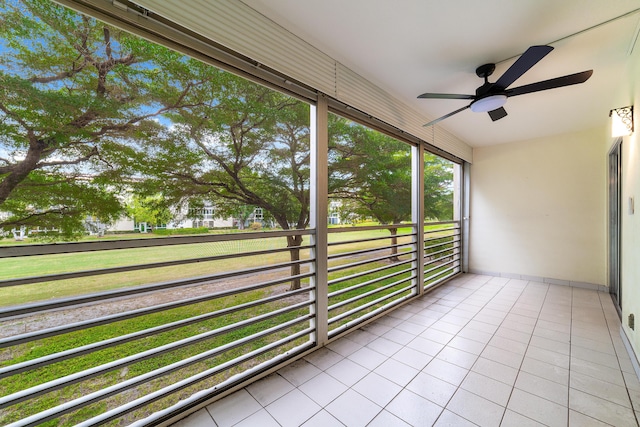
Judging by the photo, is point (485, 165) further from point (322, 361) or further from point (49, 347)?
point (49, 347)

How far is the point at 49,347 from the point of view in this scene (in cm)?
161

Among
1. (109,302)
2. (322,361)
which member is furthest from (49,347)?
(322,361)

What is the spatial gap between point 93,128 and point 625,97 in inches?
184

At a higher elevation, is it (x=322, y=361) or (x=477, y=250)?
(x=477, y=250)

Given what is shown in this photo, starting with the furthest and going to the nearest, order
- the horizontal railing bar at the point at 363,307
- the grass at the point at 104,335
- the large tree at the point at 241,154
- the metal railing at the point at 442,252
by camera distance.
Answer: the metal railing at the point at 442,252 → the horizontal railing bar at the point at 363,307 → the large tree at the point at 241,154 → the grass at the point at 104,335

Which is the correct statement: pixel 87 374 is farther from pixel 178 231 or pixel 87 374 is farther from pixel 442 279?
pixel 442 279

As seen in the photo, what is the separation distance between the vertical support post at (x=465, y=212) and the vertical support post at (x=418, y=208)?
2.15m

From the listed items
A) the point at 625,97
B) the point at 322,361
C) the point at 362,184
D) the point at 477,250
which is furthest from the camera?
the point at 477,250

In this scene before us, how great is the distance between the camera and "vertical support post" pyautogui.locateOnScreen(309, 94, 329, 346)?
2.25m

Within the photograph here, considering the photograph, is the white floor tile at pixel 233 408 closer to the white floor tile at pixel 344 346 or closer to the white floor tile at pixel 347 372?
the white floor tile at pixel 347 372

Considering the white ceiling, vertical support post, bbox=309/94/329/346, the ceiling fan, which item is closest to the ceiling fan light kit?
the ceiling fan

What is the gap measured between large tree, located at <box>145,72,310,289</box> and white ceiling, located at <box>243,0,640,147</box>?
0.71m

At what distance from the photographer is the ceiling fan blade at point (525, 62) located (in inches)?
61.1

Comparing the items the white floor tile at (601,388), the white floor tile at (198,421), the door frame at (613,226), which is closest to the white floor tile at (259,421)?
the white floor tile at (198,421)
